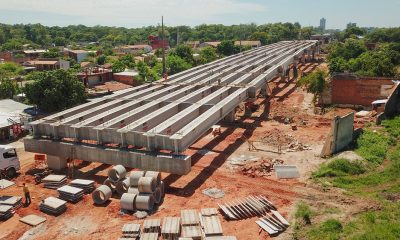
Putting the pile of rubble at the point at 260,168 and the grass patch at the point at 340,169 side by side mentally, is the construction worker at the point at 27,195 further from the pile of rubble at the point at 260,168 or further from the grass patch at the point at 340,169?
the grass patch at the point at 340,169

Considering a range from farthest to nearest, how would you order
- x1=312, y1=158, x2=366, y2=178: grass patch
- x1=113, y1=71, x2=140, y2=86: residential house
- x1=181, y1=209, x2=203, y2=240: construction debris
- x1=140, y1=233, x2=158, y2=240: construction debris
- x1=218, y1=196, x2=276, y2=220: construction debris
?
x1=113, y1=71, x2=140, y2=86: residential house, x1=312, y1=158, x2=366, y2=178: grass patch, x1=218, y1=196, x2=276, y2=220: construction debris, x1=181, y1=209, x2=203, y2=240: construction debris, x1=140, y1=233, x2=158, y2=240: construction debris

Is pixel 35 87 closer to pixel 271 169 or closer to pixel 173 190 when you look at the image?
pixel 173 190

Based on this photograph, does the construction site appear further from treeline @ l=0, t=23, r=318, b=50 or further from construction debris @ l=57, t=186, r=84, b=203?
treeline @ l=0, t=23, r=318, b=50

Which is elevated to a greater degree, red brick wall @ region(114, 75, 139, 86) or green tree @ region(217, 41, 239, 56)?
green tree @ region(217, 41, 239, 56)

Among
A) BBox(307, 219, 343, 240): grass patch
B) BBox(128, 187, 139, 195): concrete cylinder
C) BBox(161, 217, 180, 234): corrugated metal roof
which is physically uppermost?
BBox(128, 187, 139, 195): concrete cylinder

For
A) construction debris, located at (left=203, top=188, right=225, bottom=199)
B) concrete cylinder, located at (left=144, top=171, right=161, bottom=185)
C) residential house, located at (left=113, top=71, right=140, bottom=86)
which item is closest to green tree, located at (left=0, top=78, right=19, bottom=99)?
residential house, located at (left=113, top=71, right=140, bottom=86)

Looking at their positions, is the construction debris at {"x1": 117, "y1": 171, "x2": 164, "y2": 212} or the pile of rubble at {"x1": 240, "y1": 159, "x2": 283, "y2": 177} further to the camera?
the pile of rubble at {"x1": 240, "y1": 159, "x2": 283, "y2": 177}

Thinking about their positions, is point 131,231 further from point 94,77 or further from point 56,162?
point 94,77
